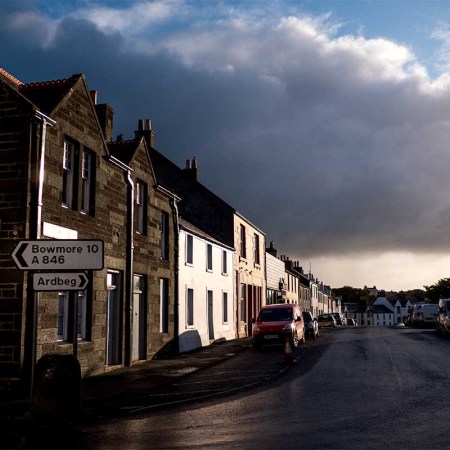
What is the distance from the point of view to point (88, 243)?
34.9 feet

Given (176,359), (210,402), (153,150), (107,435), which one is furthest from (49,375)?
(153,150)

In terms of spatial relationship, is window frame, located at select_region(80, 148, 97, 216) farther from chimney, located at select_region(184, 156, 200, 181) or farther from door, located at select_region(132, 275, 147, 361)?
chimney, located at select_region(184, 156, 200, 181)

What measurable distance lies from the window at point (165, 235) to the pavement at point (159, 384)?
13.3 feet

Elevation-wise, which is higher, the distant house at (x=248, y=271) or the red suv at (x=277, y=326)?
the distant house at (x=248, y=271)

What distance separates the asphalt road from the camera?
7816 millimetres

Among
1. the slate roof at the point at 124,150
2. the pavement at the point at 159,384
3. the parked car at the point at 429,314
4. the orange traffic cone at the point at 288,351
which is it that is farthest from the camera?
the parked car at the point at 429,314

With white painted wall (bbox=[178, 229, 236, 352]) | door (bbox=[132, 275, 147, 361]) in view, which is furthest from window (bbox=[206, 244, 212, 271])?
door (bbox=[132, 275, 147, 361])

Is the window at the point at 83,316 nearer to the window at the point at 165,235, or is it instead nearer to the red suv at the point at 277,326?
the window at the point at 165,235

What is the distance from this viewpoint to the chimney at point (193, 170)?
128 ft

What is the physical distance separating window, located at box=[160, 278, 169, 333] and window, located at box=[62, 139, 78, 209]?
7903mm

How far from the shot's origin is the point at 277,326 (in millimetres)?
24609

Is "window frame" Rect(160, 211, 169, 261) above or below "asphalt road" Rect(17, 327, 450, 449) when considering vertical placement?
above

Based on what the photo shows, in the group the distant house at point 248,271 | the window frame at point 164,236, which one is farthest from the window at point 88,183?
the distant house at point 248,271

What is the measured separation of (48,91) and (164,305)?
33.1 feet
